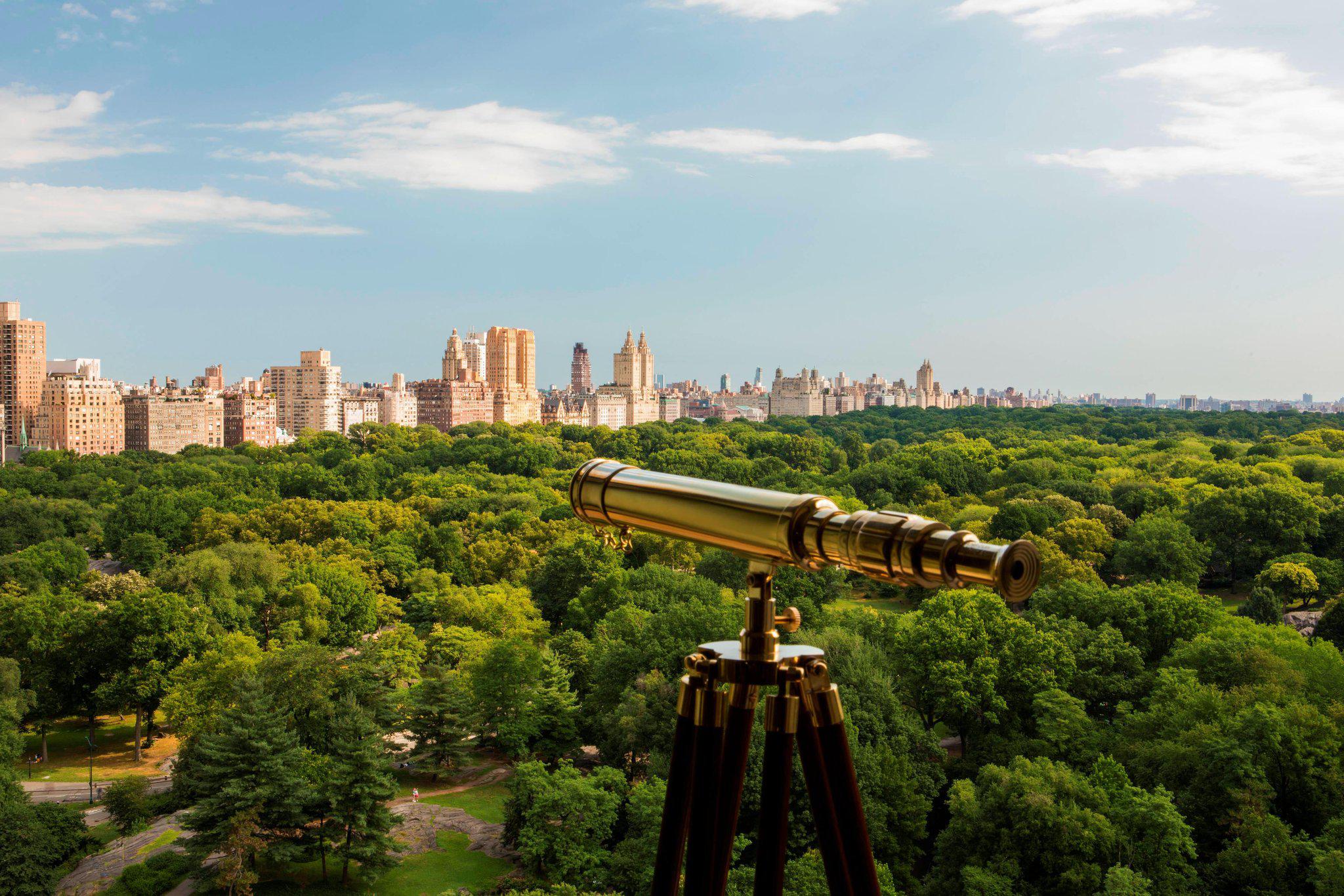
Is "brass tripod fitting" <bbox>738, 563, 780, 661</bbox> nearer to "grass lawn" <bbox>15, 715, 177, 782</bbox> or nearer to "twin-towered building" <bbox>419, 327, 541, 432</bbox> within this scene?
"grass lawn" <bbox>15, 715, 177, 782</bbox>

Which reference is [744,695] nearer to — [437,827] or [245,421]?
[437,827]

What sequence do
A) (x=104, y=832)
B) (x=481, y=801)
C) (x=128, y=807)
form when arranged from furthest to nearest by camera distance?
(x=481, y=801)
(x=104, y=832)
(x=128, y=807)

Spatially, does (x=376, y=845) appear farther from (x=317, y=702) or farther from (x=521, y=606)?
(x=521, y=606)

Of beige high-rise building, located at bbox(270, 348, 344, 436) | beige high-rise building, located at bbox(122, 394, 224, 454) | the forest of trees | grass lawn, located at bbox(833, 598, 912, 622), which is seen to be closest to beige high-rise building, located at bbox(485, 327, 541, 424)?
beige high-rise building, located at bbox(270, 348, 344, 436)

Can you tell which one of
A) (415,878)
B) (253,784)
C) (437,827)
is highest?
(253,784)

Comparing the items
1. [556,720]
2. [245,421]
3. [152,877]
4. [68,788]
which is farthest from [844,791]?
[245,421]

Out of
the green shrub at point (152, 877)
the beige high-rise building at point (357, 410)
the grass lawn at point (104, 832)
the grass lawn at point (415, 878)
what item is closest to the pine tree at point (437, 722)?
the grass lawn at point (415, 878)

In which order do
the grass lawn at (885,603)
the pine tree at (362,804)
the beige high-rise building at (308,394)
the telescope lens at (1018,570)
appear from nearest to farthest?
the telescope lens at (1018,570) < the pine tree at (362,804) < the grass lawn at (885,603) < the beige high-rise building at (308,394)

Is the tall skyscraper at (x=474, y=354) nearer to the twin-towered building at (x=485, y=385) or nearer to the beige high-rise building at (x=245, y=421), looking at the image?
the twin-towered building at (x=485, y=385)
